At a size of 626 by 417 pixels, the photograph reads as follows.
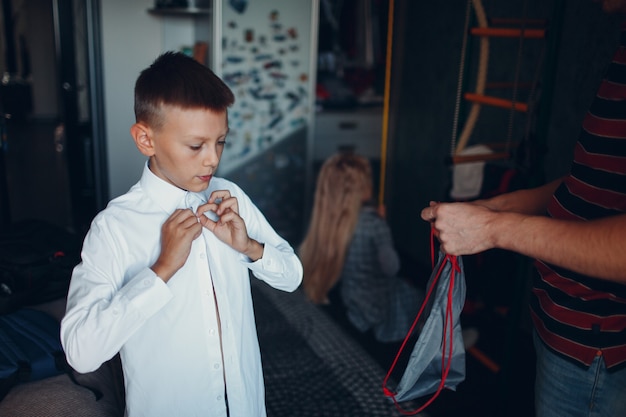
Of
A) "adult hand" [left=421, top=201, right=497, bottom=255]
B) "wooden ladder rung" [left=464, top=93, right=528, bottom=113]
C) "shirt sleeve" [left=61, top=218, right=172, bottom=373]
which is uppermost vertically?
"wooden ladder rung" [left=464, top=93, right=528, bottom=113]

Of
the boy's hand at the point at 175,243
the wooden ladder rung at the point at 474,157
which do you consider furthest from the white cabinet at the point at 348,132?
the boy's hand at the point at 175,243

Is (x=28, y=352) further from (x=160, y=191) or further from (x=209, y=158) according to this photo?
(x=209, y=158)

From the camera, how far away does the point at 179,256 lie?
1.15 m

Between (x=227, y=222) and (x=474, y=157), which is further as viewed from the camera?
(x=474, y=157)

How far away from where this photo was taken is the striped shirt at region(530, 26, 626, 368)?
121 cm

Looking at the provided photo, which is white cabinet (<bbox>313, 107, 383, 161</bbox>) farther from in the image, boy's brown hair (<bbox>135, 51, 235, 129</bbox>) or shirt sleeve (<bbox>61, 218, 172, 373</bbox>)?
shirt sleeve (<bbox>61, 218, 172, 373</bbox>)

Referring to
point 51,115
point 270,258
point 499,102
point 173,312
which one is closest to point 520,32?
point 499,102

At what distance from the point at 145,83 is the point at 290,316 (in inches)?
84.3

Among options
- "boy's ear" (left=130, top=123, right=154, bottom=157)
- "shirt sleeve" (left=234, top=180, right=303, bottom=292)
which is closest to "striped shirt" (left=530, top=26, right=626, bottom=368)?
"shirt sleeve" (left=234, top=180, right=303, bottom=292)

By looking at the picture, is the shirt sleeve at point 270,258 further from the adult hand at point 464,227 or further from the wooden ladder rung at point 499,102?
the wooden ladder rung at point 499,102

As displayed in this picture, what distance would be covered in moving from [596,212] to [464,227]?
29 cm

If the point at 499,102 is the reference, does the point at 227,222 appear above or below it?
below

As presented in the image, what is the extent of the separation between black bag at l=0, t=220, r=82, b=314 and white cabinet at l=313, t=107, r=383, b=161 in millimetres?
2614

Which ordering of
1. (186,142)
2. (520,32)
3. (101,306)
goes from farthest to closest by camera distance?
1. (520,32)
2. (186,142)
3. (101,306)
